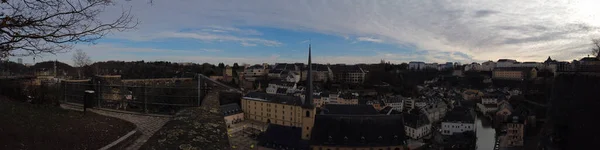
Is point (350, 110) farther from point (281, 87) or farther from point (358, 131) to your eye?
point (281, 87)

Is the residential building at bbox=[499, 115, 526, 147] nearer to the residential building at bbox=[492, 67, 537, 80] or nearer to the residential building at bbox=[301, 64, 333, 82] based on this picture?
the residential building at bbox=[301, 64, 333, 82]

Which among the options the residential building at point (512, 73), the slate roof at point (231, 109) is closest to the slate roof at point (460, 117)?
the slate roof at point (231, 109)

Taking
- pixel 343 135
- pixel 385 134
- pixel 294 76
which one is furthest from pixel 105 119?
pixel 294 76

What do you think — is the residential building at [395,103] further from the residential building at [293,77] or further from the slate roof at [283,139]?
the slate roof at [283,139]

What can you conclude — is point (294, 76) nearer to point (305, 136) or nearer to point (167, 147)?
point (305, 136)

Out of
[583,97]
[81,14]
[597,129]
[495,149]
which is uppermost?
[81,14]
